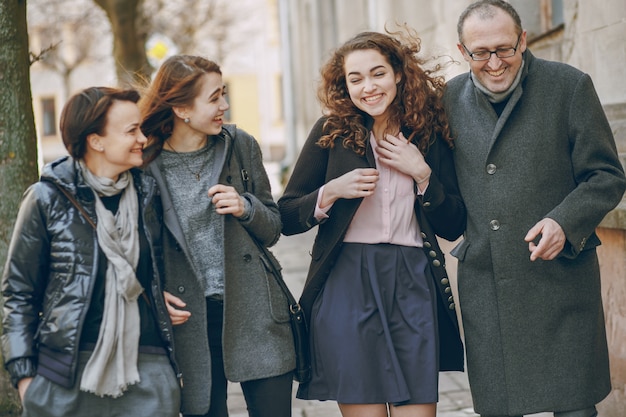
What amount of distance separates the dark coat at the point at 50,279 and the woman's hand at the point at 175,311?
358mm

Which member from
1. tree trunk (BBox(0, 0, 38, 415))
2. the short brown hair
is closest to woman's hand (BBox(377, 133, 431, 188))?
the short brown hair

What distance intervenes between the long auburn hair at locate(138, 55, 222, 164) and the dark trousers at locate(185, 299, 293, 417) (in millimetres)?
630

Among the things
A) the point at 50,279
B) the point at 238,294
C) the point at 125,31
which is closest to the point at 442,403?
the point at 238,294

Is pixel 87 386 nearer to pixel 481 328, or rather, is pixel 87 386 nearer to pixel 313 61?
pixel 481 328

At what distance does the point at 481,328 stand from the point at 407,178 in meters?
0.64

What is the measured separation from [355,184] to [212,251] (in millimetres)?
579

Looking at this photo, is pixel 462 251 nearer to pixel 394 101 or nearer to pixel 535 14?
pixel 394 101

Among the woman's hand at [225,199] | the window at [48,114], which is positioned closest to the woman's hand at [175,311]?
the woman's hand at [225,199]

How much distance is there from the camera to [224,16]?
109 feet

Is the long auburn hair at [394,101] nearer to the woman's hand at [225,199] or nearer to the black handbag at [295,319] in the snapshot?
the black handbag at [295,319]

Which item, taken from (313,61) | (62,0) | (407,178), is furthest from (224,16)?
(407,178)

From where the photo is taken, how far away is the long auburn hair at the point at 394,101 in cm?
375

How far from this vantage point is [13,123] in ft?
15.6

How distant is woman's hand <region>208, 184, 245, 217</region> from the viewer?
3529 millimetres
